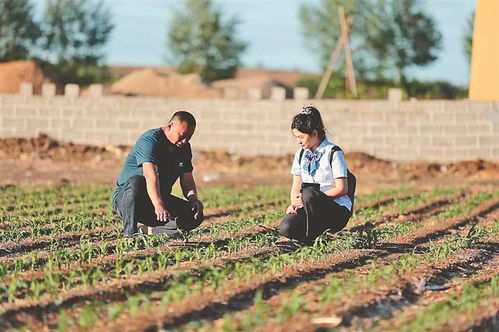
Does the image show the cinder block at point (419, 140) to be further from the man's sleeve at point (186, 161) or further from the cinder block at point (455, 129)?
the man's sleeve at point (186, 161)

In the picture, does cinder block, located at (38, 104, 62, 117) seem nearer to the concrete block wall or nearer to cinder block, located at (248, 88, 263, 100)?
the concrete block wall

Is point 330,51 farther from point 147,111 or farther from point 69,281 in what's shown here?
point 69,281

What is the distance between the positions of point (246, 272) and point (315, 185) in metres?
1.90

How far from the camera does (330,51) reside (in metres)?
40.8

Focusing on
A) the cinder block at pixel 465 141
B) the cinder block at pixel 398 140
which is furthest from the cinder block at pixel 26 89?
the cinder block at pixel 465 141

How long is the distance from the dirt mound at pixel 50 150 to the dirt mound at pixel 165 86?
769cm

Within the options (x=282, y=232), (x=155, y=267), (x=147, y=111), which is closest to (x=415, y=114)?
(x=147, y=111)

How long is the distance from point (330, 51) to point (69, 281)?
34.5 m

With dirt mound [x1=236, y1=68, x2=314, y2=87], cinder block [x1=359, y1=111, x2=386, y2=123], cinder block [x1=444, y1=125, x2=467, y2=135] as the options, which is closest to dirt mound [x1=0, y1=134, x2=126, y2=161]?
cinder block [x1=359, y1=111, x2=386, y2=123]

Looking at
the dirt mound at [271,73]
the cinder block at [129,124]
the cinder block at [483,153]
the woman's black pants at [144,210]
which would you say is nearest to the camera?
the woman's black pants at [144,210]

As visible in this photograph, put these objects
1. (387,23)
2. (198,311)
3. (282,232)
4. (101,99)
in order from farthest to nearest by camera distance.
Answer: (387,23) → (101,99) → (282,232) → (198,311)

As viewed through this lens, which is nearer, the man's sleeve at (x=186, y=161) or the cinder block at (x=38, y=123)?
the man's sleeve at (x=186, y=161)

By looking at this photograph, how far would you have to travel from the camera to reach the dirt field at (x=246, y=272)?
612 cm

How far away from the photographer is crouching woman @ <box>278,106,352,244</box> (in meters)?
8.84
